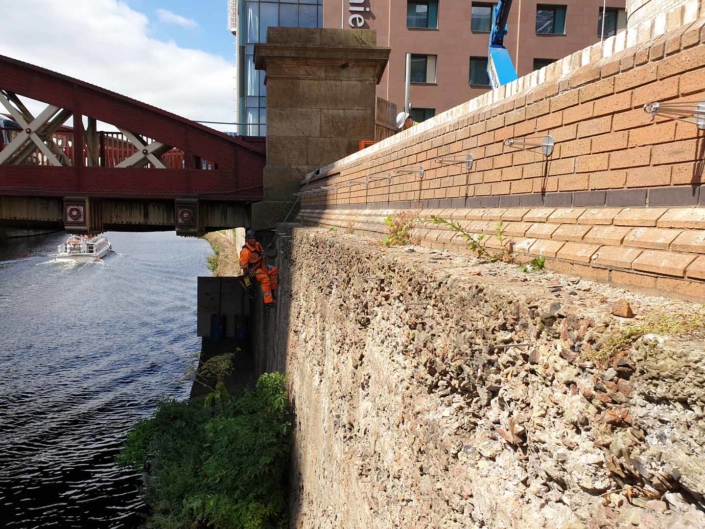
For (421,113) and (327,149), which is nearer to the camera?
(327,149)

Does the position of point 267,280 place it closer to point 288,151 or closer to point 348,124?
point 288,151

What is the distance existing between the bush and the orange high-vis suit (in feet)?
7.38

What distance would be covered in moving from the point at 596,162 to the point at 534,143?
1.87 ft

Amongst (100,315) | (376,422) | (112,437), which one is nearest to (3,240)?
(100,315)

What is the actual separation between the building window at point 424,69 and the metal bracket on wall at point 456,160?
23134 millimetres

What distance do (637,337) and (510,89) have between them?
8.32 ft

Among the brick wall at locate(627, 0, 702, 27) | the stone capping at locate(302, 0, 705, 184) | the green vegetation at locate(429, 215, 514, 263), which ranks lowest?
the green vegetation at locate(429, 215, 514, 263)

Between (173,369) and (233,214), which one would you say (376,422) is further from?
(173,369)

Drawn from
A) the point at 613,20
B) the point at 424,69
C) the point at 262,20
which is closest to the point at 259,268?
the point at 424,69

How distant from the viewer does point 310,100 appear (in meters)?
11.4

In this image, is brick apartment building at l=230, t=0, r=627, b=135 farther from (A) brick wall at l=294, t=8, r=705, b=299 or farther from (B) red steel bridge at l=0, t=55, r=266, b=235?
(A) brick wall at l=294, t=8, r=705, b=299

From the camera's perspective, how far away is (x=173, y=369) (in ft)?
59.9

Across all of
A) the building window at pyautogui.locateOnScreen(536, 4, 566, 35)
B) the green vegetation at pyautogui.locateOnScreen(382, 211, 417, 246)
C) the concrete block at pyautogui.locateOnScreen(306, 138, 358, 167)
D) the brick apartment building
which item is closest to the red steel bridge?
the concrete block at pyautogui.locateOnScreen(306, 138, 358, 167)

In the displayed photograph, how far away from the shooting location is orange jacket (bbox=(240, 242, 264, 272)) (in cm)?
1012
